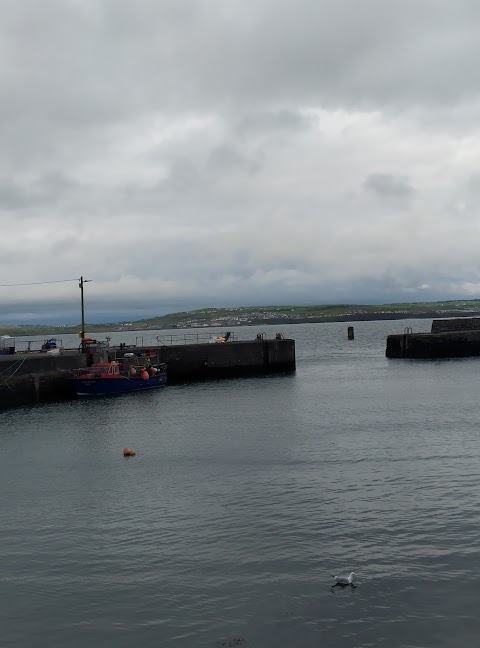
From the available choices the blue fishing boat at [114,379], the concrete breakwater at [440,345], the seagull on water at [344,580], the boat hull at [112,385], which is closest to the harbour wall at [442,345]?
the concrete breakwater at [440,345]

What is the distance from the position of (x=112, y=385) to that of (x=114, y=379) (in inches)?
23.1

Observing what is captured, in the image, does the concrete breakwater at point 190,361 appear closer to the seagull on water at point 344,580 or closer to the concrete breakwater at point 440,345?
the concrete breakwater at point 440,345

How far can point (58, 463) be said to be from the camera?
28156 mm

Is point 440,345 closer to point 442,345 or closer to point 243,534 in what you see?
point 442,345

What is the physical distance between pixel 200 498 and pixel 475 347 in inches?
2682

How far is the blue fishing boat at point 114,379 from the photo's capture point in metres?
51.9

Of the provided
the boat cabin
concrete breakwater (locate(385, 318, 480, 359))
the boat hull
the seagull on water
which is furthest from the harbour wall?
the seagull on water

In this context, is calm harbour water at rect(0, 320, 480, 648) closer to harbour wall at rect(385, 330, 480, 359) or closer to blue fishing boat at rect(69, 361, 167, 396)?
blue fishing boat at rect(69, 361, 167, 396)

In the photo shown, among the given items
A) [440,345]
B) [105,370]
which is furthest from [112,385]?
[440,345]

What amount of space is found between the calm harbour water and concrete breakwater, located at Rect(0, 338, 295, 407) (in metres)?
14.5

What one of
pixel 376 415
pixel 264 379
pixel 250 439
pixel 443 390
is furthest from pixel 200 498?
pixel 264 379

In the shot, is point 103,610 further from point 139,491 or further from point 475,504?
point 475,504

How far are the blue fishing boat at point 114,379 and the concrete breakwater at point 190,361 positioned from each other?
3.32ft

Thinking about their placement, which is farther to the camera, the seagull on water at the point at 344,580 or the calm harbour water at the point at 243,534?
the seagull on water at the point at 344,580
